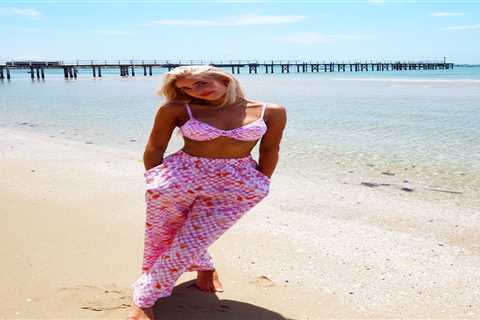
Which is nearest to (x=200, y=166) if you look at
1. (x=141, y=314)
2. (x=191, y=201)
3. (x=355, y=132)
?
(x=191, y=201)

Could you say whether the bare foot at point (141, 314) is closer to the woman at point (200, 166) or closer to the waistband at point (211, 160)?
the woman at point (200, 166)

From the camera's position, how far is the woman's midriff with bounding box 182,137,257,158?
9.61ft

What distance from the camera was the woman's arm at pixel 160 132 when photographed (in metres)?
2.96

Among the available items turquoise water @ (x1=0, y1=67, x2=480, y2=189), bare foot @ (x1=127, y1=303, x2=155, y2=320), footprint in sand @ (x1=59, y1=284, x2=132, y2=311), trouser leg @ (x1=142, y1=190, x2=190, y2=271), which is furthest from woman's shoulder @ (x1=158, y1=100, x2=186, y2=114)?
turquoise water @ (x1=0, y1=67, x2=480, y2=189)

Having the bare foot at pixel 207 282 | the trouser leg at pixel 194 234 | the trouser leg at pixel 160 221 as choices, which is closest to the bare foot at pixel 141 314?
the trouser leg at pixel 194 234

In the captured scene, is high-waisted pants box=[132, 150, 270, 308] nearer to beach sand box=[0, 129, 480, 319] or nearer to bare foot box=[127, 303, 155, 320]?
bare foot box=[127, 303, 155, 320]

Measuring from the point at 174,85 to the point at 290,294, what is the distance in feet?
5.37

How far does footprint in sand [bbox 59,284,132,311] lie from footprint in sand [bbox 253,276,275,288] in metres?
0.90

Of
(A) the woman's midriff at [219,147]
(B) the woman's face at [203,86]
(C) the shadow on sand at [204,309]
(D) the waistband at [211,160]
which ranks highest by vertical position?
(B) the woman's face at [203,86]

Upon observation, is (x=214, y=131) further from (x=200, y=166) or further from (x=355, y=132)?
(x=355, y=132)

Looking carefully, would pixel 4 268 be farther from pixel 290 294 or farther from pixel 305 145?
pixel 305 145

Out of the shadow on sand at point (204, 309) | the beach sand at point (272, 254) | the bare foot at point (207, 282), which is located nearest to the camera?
the shadow on sand at point (204, 309)

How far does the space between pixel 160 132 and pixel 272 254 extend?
1.88 meters

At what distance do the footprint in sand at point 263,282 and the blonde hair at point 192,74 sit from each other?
1.44m
